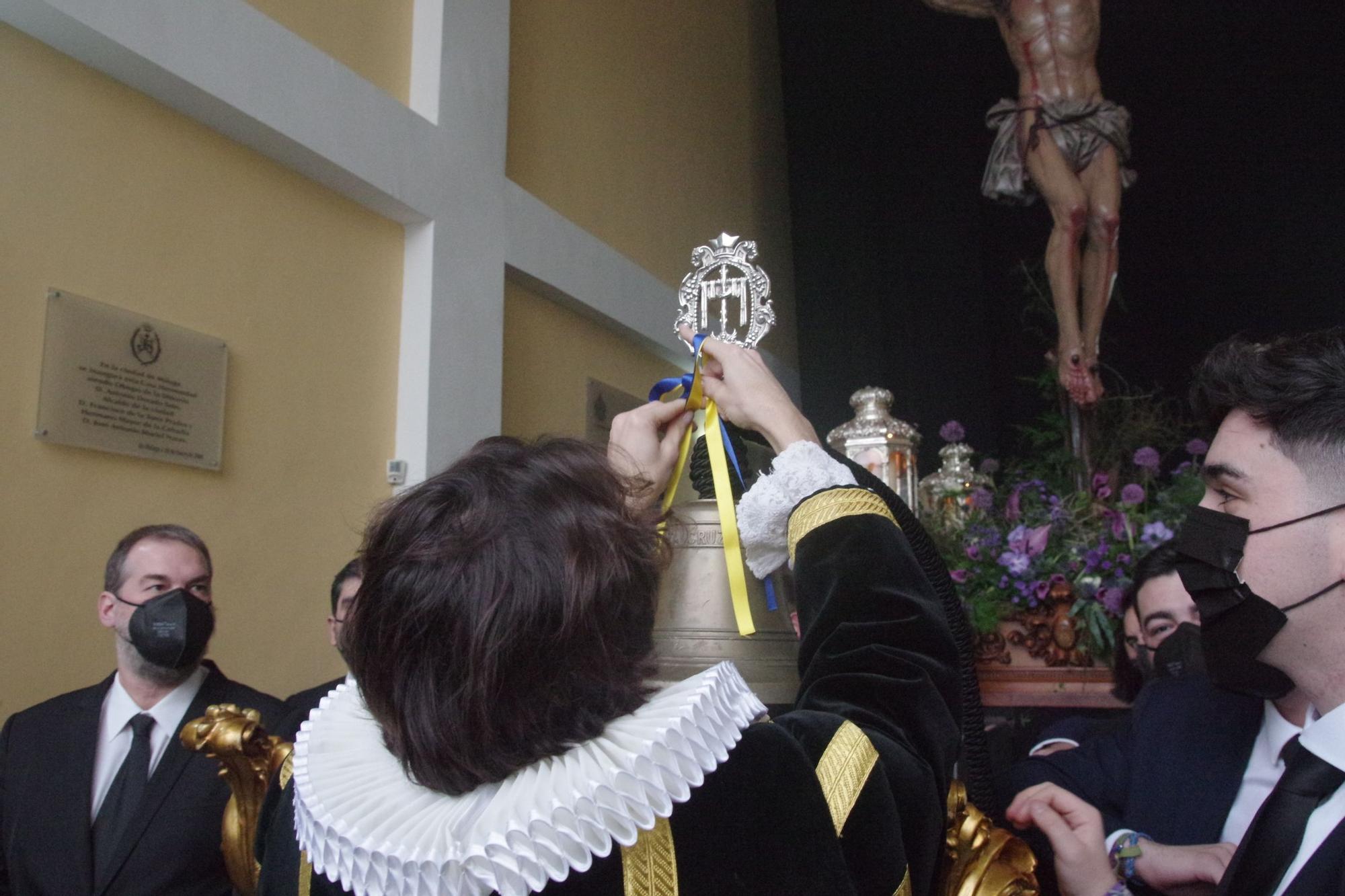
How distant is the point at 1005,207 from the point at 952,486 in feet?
13.5

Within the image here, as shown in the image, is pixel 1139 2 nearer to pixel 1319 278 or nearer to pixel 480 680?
pixel 1319 278

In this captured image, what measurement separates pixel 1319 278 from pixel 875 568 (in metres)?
6.79

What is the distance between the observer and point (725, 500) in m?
1.42

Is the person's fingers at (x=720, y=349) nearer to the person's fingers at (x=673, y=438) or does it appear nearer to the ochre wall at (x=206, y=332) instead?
the person's fingers at (x=673, y=438)

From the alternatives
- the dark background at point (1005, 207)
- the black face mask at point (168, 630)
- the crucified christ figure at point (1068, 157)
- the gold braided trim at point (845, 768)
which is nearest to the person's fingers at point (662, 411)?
the gold braided trim at point (845, 768)

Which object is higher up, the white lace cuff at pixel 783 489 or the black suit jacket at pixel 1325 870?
the white lace cuff at pixel 783 489

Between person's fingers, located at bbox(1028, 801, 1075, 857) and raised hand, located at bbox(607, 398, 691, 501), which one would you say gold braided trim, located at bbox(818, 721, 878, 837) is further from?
person's fingers, located at bbox(1028, 801, 1075, 857)

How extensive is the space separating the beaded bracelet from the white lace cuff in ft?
2.41

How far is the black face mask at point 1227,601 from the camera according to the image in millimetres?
1438

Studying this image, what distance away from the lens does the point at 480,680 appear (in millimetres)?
992

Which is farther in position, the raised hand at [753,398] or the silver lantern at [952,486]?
the silver lantern at [952,486]

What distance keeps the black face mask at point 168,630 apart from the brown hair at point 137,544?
0.12 meters

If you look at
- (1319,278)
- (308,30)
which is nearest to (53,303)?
(308,30)

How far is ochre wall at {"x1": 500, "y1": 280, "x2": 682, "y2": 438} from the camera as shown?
15.5 feet
